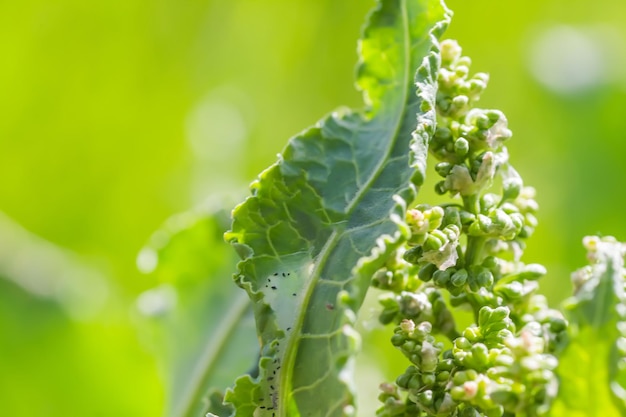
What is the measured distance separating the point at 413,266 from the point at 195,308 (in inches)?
20.6

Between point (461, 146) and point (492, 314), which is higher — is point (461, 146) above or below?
above

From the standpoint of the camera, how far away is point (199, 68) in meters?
2.29

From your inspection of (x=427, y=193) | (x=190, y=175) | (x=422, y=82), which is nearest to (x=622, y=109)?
(x=427, y=193)

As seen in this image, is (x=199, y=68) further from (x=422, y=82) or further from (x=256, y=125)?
(x=422, y=82)

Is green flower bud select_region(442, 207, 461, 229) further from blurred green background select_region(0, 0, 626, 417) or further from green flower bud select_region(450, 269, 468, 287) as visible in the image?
blurred green background select_region(0, 0, 626, 417)

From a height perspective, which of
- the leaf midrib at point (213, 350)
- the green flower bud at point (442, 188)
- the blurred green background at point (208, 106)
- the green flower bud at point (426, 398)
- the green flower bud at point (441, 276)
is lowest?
the green flower bud at point (426, 398)

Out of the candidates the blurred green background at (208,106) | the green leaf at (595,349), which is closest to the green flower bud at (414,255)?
the green leaf at (595,349)

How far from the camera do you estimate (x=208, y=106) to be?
2143 mm

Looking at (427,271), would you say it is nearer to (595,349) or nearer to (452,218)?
(452,218)

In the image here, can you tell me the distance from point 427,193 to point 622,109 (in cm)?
45

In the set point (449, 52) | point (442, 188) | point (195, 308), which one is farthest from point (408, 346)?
point (195, 308)

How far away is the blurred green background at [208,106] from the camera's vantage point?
191 cm

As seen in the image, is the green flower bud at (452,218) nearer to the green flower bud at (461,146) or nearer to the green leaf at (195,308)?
the green flower bud at (461,146)

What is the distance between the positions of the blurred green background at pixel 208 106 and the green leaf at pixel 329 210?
812mm
